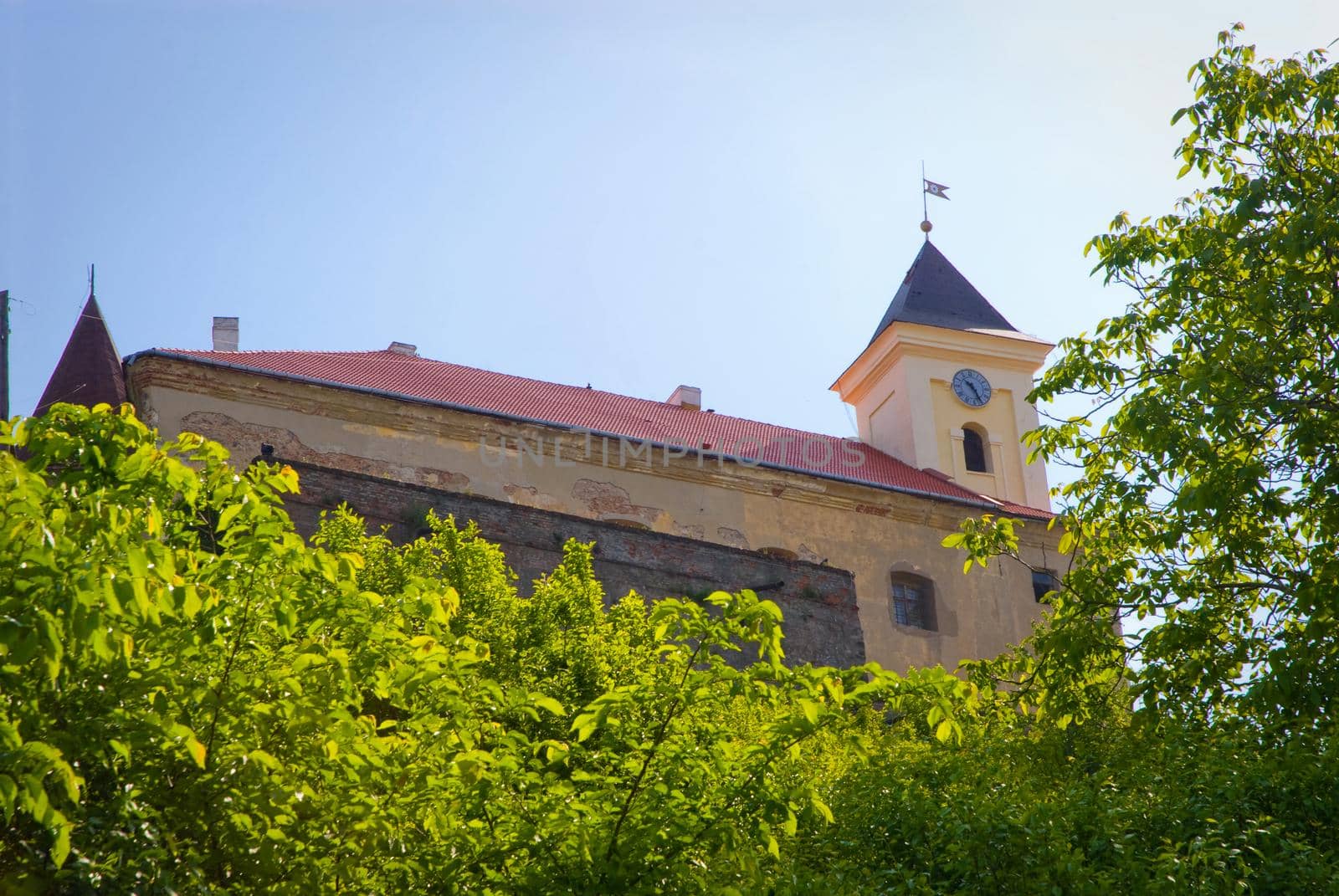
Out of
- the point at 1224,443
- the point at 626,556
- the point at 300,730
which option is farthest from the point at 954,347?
the point at 300,730

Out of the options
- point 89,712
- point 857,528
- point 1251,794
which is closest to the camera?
point 89,712

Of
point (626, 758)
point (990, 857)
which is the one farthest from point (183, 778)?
point (990, 857)

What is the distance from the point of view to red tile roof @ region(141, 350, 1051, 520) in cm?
2356

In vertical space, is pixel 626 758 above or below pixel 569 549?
below

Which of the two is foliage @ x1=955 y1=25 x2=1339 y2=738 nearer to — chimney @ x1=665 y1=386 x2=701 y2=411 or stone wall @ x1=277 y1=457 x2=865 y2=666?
stone wall @ x1=277 y1=457 x2=865 y2=666

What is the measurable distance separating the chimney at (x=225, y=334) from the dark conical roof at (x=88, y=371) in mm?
2528

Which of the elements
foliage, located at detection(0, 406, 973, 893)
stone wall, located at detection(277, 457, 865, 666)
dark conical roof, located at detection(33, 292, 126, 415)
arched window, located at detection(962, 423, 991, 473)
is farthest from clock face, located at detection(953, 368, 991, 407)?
foliage, located at detection(0, 406, 973, 893)

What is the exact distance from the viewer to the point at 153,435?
21.0 feet

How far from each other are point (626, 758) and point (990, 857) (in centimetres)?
192

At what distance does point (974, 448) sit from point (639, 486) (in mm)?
10581

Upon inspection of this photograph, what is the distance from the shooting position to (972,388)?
32.2 m

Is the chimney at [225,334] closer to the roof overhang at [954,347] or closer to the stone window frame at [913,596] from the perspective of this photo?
the stone window frame at [913,596]

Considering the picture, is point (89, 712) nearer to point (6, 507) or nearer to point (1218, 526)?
point (6, 507)

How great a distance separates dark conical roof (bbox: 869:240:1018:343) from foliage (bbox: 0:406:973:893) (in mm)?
26801
